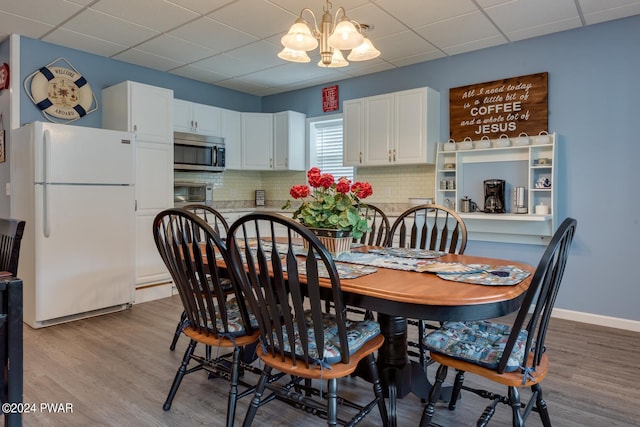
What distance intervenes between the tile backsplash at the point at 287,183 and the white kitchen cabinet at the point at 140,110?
31.8 inches

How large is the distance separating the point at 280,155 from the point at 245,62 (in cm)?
134

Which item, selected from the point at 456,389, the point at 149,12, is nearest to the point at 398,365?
the point at 456,389

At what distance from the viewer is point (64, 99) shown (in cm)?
405

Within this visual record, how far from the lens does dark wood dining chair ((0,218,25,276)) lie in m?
1.76

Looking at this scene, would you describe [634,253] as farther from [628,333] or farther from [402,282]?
[402,282]

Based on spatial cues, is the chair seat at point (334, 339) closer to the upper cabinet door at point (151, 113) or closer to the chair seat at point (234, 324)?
Answer: the chair seat at point (234, 324)

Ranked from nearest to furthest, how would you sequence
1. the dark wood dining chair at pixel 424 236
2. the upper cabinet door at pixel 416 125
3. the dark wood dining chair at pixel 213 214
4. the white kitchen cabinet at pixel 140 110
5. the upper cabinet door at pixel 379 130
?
the dark wood dining chair at pixel 424 236
the dark wood dining chair at pixel 213 214
the white kitchen cabinet at pixel 140 110
the upper cabinet door at pixel 416 125
the upper cabinet door at pixel 379 130

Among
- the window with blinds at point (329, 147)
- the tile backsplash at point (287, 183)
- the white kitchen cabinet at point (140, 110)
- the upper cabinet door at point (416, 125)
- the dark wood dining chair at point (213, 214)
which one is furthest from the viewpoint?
the window with blinds at point (329, 147)

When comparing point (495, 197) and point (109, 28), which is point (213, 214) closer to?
point (109, 28)

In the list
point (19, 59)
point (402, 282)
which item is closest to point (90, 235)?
point (19, 59)

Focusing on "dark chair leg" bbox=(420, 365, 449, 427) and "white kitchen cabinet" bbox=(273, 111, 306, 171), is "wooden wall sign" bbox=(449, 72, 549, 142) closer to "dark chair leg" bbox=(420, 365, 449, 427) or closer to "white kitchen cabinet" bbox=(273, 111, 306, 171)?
"white kitchen cabinet" bbox=(273, 111, 306, 171)

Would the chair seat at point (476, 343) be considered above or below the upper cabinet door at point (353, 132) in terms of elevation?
below

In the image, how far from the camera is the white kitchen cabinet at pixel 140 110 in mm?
4012

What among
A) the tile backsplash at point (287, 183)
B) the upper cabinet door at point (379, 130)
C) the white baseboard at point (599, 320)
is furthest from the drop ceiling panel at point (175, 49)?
the white baseboard at point (599, 320)
